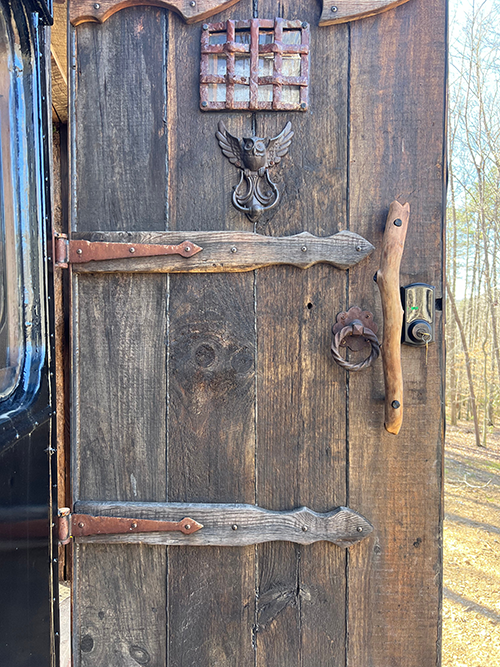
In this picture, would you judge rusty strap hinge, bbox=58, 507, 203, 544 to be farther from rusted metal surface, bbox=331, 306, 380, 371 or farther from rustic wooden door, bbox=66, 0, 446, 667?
rusted metal surface, bbox=331, 306, 380, 371

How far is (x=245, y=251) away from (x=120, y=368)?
43cm

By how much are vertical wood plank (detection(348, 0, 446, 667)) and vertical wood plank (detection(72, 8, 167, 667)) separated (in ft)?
1.60

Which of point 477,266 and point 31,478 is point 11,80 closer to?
point 31,478

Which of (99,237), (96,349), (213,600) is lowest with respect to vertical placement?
(213,600)

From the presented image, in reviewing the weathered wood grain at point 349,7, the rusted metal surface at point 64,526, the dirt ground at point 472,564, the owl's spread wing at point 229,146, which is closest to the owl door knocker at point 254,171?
the owl's spread wing at point 229,146

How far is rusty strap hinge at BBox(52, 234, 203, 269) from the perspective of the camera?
119 cm

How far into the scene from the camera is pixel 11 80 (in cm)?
88

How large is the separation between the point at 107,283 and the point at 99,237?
0.38ft

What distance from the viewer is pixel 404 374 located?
121 cm

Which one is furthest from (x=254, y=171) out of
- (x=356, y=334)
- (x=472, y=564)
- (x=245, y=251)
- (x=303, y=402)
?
(x=472, y=564)

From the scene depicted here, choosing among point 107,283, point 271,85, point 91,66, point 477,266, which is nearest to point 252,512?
point 107,283

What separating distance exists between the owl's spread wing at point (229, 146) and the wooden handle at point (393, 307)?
39 cm

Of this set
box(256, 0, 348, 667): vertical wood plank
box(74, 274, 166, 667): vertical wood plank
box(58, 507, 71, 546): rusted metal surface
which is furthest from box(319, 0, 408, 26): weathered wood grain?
box(58, 507, 71, 546): rusted metal surface

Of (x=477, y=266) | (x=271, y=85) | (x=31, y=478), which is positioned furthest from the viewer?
(x=477, y=266)
